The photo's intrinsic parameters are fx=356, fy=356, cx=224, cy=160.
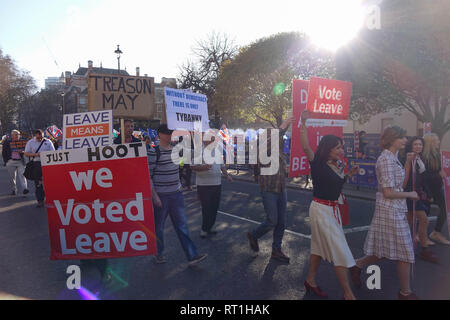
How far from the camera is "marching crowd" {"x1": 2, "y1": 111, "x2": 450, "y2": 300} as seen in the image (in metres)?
3.68

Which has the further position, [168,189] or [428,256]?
[428,256]

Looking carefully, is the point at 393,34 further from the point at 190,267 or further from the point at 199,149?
the point at 190,267

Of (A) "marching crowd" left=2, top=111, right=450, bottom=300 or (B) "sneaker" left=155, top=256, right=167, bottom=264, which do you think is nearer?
(A) "marching crowd" left=2, top=111, right=450, bottom=300

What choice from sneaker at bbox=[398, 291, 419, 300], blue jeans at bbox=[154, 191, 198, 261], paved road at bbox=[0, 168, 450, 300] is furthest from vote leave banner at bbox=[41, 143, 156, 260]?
sneaker at bbox=[398, 291, 419, 300]

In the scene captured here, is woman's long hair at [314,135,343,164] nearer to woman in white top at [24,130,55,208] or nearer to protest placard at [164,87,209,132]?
protest placard at [164,87,209,132]

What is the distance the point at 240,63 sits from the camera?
2834 cm

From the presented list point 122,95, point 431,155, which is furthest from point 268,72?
point 122,95

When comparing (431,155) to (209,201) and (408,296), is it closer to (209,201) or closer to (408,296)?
(408,296)

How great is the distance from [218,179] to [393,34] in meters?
14.0

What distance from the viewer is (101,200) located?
4055 mm

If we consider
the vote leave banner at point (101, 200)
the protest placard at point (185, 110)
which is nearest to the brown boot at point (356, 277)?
the vote leave banner at point (101, 200)

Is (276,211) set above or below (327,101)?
below

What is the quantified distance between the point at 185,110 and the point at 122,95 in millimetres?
1161

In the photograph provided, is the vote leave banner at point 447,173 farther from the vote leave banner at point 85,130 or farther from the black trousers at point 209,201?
the vote leave banner at point 85,130
